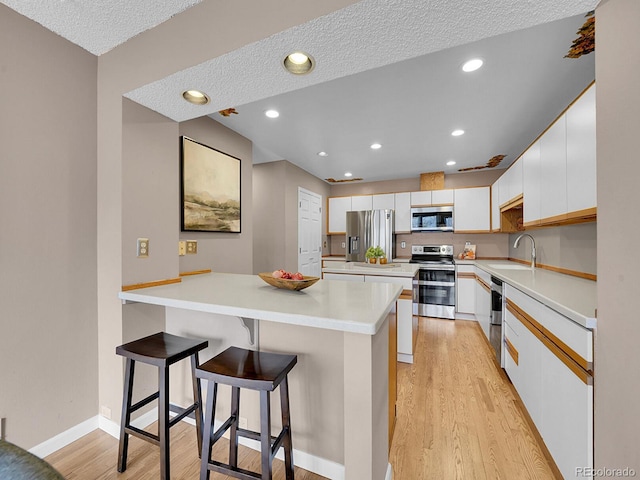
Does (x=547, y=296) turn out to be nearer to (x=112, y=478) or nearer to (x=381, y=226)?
(x=112, y=478)

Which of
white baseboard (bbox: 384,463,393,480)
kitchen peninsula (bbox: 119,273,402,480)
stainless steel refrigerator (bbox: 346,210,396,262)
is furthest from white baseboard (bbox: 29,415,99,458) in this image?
stainless steel refrigerator (bbox: 346,210,396,262)

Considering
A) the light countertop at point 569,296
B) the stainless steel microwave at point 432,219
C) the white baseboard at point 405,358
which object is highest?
the stainless steel microwave at point 432,219

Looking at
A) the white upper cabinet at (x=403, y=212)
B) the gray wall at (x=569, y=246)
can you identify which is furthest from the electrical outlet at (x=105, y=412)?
the white upper cabinet at (x=403, y=212)

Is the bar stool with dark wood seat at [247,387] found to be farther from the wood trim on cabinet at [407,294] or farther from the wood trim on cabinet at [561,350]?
the wood trim on cabinet at [407,294]

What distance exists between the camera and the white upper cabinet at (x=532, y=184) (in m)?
2.29

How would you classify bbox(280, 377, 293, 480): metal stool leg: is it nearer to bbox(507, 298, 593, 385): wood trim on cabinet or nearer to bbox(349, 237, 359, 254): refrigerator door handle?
bbox(507, 298, 593, 385): wood trim on cabinet

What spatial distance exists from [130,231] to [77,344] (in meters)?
0.78

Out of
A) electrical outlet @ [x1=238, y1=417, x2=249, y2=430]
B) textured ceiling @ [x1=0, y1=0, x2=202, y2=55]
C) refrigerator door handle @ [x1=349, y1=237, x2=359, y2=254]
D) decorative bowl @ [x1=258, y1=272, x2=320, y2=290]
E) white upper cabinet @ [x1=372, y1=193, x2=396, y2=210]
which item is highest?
textured ceiling @ [x1=0, y1=0, x2=202, y2=55]

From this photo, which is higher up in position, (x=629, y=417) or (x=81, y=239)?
(x=81, y=239)

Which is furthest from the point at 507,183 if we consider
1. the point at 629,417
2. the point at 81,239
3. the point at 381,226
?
the point at 81,239

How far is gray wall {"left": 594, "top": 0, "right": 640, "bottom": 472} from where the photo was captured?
0.83 m

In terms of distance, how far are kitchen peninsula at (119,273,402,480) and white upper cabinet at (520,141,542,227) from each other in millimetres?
1733

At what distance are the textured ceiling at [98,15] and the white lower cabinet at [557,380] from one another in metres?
2.49

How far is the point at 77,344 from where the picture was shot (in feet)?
5.43
